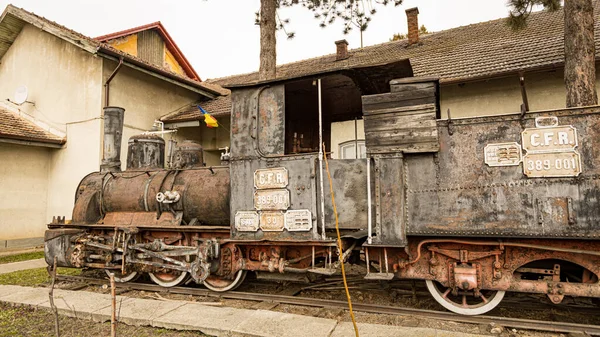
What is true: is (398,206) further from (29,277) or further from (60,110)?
(60,110)

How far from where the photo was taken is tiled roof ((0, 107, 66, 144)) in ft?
34.9

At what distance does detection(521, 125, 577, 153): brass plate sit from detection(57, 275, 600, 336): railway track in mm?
1835

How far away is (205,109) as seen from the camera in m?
14.4

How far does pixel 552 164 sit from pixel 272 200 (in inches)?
125

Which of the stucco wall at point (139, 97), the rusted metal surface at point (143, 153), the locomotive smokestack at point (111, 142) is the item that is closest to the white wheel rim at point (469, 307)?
the rusted metal surface at point (143, 153)

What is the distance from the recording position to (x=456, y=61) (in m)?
10.8

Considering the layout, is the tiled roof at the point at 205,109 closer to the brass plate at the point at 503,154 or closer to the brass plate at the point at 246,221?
the brass plate at the point at 246,221

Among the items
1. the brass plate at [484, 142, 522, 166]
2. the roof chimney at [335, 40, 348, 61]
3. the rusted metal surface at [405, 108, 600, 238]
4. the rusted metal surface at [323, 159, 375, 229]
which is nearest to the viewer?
the rusted metal surface at [405, 108, 600, 238]

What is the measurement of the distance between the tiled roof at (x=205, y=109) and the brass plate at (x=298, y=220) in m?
8.58

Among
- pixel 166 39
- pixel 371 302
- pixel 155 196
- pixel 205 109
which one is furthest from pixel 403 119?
pixel 166 39

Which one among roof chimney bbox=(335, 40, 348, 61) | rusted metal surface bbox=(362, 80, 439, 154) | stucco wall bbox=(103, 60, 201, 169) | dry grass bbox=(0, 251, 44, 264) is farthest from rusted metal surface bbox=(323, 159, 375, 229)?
roof chimney bbox=(335, 40, 348, 61)

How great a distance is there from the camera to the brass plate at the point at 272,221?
4.85 metres

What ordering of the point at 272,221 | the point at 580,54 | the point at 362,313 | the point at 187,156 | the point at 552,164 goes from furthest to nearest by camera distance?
1. the point at 187,156
2. the point at 580,54
3. the point at 272,221
4. the point at 362,313
5. the point at 552,164

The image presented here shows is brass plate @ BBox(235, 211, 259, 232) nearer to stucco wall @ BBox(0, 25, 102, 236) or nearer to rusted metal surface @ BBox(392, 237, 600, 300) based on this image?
rusted metal surface @ BBox(392, 237, 600, 300)
